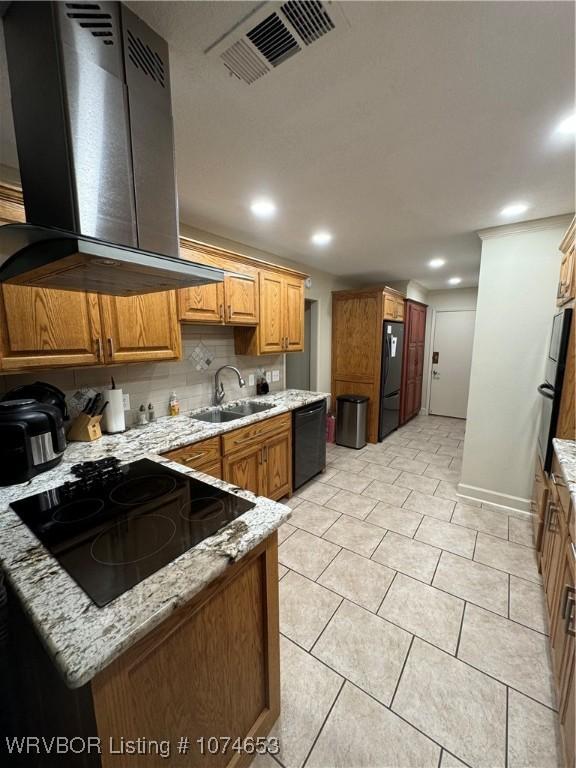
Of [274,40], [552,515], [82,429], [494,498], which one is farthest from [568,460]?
[82,429]

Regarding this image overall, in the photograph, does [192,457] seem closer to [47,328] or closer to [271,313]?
[47,328]

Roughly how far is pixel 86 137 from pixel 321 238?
2300 mm

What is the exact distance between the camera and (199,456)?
203cm

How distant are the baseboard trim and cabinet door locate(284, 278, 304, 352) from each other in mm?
2202

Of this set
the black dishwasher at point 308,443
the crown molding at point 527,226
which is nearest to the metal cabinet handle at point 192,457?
the black dishwasher at point 308,443

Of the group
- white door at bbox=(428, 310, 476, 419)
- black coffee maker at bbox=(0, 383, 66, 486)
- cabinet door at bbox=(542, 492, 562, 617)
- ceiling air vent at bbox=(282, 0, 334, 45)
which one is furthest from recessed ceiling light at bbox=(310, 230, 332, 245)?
white door at bbox=(428, 310, 476, 419)

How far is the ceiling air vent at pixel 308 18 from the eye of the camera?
2.85 feet

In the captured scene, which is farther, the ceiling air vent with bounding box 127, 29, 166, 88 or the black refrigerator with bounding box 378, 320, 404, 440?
the black refrigerator with bounding box 378, 320, 404, 440

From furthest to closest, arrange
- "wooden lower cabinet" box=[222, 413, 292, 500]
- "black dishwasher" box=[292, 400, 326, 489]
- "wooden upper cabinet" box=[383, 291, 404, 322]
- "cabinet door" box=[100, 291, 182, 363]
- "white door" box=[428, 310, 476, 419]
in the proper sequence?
1. "white door" box=[428, 310, 476, 419]
2. "wooden upper cabinet" box=[383, 291, 404, 322]
3. "black dishwasher" box=[292, 400, 326, 489]
4. "wooden lower cabinet" box=[222, 413, 292, 500]
5. "cabinet door" box=[100, 291, 182, 363]

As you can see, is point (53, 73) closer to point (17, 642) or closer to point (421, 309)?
point (17, 642)

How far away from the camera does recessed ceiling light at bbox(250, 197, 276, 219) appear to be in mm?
2168

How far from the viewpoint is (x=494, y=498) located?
9.35ft

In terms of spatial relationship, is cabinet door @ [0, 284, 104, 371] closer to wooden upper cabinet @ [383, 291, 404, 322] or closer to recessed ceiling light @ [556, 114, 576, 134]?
recessed ceiling light @ [556, 114, 576, 134]

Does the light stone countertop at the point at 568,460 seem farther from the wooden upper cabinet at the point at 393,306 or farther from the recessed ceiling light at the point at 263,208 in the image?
the wooden upper cabinet at the point at 393,306
